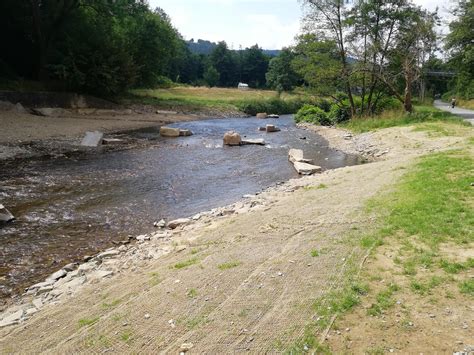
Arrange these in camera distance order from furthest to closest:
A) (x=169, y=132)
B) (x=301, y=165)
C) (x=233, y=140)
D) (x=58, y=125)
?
(x=169, y=132)
(x=58, y=125)
(x=233, y=140)
(x=301, y=165)

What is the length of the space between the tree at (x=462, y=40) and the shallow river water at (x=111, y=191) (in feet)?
69.9

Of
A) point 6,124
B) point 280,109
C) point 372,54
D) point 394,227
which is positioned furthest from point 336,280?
point 280,109

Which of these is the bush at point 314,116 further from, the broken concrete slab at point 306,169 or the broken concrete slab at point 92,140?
the broken concrete slab at point 92,140

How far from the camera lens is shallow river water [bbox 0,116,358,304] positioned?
9.36m

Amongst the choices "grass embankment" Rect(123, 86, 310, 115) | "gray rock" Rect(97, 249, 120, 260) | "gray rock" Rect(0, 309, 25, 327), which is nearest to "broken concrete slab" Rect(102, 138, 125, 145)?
"gray rock" Rect(97, 249, 120, 260)

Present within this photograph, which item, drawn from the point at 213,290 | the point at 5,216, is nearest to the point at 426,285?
the point at 213,290

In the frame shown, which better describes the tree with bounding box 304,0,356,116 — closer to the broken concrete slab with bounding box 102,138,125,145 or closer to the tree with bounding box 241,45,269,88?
the broken concrete slab with bounding box 102,138,125,145

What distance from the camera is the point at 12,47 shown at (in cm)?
3891

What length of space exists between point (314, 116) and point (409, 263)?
35.0 metres

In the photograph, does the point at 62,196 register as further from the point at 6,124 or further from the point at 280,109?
the point at 280,109

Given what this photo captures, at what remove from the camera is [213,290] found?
614 centimetres

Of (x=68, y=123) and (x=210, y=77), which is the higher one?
(x=210, y=77)

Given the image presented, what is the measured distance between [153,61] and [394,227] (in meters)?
46.2

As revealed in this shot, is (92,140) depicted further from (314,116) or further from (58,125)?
(314,116)
